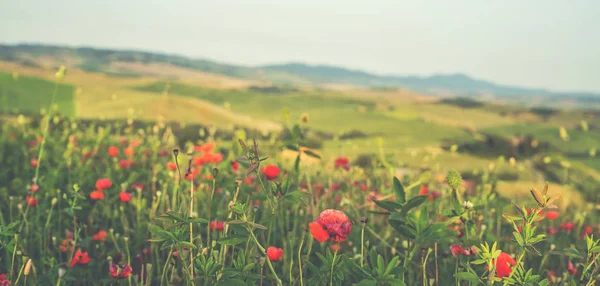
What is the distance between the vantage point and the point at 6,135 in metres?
5.82

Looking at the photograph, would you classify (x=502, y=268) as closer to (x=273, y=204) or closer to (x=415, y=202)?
(x=415, y=202)

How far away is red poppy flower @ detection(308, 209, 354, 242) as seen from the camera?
1.49 meters

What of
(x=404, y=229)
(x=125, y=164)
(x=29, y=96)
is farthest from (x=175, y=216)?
(x=29, y=96)

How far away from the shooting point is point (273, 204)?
195 cm

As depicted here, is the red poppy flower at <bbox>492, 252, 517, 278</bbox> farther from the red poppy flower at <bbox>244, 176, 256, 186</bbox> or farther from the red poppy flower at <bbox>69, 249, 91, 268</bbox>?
the red poppy flower at <bbox>69, 249, 91, 268</bbox>

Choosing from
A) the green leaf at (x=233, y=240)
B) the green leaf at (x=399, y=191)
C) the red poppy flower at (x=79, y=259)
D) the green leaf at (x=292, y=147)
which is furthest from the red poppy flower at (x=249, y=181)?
the green leaf at (x=399, y=191)

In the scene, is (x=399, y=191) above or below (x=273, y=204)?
above

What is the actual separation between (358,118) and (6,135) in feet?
27.9

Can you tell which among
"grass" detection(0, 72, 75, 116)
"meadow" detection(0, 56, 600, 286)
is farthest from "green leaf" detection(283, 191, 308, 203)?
"grass" detection(0, 72, 75, 116)

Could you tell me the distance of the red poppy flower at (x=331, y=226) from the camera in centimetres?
149

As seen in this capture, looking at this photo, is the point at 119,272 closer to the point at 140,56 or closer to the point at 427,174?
the point at 427,174

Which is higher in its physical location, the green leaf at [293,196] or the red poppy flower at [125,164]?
the green leaf at [293,196]

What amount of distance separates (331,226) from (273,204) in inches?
19.8

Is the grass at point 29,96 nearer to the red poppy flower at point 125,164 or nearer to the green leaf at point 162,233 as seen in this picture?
the red poppy flower at point 125,164
